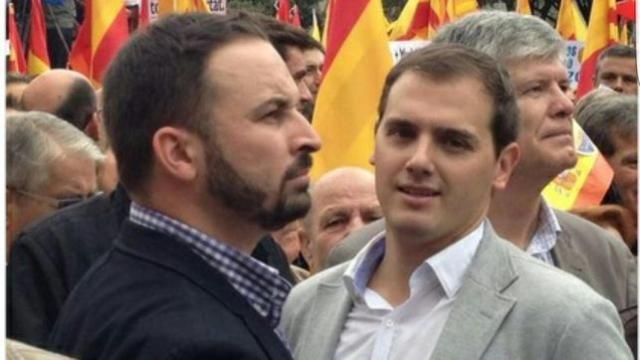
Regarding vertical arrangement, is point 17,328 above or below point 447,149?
below

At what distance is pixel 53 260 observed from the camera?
409cm

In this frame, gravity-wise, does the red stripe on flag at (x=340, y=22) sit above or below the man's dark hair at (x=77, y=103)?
above

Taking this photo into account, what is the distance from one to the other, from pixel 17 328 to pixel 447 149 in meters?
1.34

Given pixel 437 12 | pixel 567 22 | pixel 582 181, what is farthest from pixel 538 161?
→ pixel 567 22

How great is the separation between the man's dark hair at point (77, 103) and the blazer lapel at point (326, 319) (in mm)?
4061

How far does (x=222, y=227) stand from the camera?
9.32ft

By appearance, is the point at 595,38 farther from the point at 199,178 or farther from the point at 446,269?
the point at 199,178

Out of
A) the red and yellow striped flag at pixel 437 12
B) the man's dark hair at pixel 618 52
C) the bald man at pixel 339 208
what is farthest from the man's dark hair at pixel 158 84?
the red and yellow striped flag at pixel 437 12

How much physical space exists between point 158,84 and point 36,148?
2276 millimetres

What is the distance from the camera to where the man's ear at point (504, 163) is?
3.40 m

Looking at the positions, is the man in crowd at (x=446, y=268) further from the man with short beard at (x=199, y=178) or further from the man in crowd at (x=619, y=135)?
the man in crowd at (x=619, y=135)

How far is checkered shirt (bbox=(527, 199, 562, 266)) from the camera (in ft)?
13.5

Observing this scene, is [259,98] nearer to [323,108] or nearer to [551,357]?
[551,357]

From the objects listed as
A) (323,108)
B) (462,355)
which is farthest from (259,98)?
(323,108)
